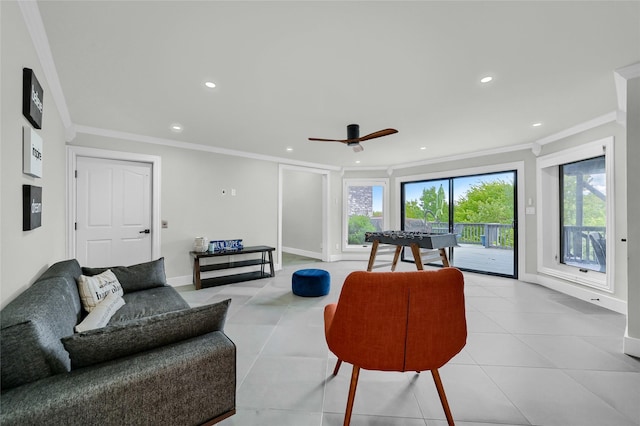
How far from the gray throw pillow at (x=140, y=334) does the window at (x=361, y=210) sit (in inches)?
214

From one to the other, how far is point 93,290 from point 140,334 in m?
1.34

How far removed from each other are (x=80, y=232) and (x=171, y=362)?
12.3 feet

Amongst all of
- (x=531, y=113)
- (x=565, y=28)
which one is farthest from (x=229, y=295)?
(x=531, y=113)

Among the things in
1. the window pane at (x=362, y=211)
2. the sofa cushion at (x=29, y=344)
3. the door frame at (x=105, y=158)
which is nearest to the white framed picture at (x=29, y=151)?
the sofa cushion at (x=29, y=344)

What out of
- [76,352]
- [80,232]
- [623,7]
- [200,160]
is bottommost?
[76,352]

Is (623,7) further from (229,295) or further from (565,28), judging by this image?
(229,295)

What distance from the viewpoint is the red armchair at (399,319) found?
51.3 inches

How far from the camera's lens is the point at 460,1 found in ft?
4.87

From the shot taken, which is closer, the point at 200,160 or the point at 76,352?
the point at 76,352

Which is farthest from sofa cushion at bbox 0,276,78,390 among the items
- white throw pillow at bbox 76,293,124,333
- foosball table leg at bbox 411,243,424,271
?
foosball table leg at bbox 411,243,424,271

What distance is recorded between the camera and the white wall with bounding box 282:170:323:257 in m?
6.83

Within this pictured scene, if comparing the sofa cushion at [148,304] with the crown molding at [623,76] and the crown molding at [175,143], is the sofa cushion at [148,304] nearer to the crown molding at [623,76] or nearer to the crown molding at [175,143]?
the crown molding at [175,143]

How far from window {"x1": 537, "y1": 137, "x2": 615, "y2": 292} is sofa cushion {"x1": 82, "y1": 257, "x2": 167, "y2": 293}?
530 centimetres

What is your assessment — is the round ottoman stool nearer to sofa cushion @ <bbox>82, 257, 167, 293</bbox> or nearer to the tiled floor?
the tiled floor
